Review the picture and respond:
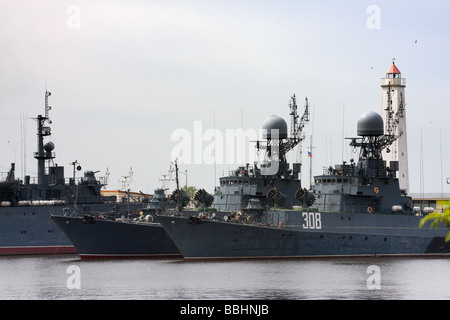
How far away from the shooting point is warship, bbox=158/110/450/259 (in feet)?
207

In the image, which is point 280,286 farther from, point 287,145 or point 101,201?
point 101,201

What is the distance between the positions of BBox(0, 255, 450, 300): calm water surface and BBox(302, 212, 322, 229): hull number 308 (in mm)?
2702

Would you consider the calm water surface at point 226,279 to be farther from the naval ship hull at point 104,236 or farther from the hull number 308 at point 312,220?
the naval ship hull at point 104,236

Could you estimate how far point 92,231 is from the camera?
6900 cm

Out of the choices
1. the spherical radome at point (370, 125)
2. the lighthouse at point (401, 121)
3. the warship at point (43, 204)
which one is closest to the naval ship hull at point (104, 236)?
the warship at point (43, 204)

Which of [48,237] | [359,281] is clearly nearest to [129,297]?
[359,281]

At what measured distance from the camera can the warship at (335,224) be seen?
6316cm

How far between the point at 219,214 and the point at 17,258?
16753 mm

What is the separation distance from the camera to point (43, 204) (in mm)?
78250

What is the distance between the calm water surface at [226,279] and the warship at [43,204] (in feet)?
33.8
